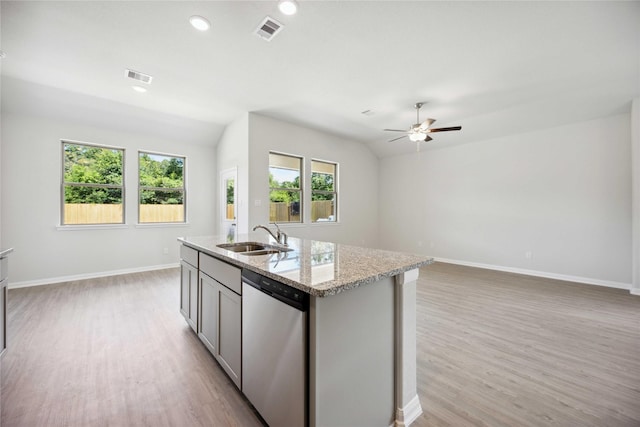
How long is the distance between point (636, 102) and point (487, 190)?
7.68 ft

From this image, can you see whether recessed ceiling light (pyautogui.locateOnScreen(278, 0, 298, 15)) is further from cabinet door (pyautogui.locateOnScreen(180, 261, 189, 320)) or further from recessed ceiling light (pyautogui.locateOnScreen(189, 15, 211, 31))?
cabinet door (pyautogui.locateOnScreen(180, 261, 189, 320))

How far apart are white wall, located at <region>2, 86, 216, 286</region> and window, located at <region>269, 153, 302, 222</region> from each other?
219 centimetres

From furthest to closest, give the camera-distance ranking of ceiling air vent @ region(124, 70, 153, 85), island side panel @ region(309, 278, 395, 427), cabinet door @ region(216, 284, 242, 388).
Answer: ceiling air vent @ region(124, 70, 153, 85)
cabinet door @ region(216, 284, 242, 388)
island side panel @ region(309, 278, 395, 427)

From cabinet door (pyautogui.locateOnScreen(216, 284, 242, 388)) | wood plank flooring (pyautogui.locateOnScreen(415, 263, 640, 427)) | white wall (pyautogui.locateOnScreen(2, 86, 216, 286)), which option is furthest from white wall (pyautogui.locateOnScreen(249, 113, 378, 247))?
cabinet door (pyautogui.locateOnScreen(216, 284, 242, 388))

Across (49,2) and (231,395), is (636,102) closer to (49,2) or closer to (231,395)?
(231,395)

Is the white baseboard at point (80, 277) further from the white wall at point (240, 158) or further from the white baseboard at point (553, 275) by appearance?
the white baseboard at point (553, 275)

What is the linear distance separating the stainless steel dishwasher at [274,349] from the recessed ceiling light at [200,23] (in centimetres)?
239

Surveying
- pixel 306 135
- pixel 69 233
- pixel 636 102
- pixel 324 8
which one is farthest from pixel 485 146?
pixel 69 233

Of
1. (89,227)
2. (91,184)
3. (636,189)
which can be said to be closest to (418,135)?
(636,189)

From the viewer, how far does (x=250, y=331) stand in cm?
156

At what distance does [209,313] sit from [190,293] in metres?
0.52

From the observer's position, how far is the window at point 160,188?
5.23 metres

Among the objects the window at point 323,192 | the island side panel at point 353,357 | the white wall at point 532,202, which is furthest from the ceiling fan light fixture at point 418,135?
the island side panel at point 353,357

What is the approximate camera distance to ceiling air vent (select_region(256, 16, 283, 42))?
2.50m
